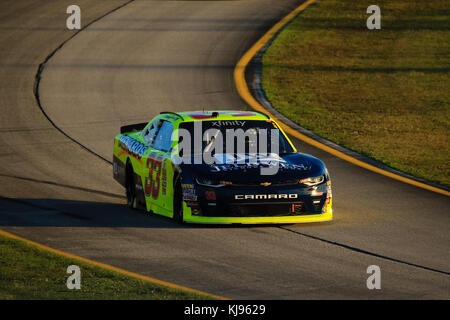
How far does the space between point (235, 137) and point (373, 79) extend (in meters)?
14.0

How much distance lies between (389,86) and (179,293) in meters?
17.8

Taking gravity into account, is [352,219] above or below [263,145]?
below

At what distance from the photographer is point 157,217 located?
48.3ft

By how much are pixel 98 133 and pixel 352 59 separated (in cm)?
1099

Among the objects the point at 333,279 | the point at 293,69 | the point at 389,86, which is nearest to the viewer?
the point at 333,279

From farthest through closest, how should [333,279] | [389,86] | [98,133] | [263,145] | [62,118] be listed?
[389,86] → [62,118] → [98,133] → [263,145] → [333,279]

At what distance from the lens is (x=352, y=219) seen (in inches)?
560

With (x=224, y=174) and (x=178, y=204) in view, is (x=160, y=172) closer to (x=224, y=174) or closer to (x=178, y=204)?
(x=178, y=204)

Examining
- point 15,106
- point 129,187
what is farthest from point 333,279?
point 15,106

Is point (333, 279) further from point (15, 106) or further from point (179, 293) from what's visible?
point (15, 106)

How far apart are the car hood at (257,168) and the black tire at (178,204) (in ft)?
0.97

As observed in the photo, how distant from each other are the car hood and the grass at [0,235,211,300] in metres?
2.45

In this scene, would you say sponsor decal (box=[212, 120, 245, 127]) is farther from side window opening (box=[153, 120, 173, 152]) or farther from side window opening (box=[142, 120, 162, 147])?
side window opening (box=[142, 120, 162, 147])

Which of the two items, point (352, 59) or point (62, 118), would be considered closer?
point (62, 118)
